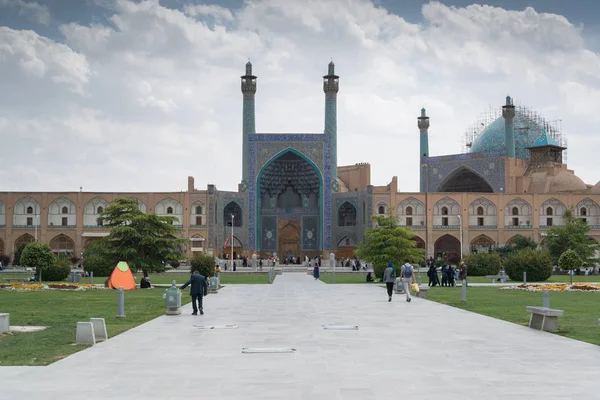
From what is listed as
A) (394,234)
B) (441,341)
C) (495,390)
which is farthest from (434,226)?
(495,390)

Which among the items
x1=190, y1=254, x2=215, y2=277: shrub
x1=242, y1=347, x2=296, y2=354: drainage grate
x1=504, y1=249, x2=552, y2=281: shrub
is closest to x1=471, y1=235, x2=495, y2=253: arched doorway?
x1=504, y1=249, x2=552, y2=281: shrub

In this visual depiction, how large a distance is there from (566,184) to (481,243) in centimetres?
800

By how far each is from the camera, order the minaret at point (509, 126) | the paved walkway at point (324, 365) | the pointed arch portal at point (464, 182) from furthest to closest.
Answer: the pointed arch portal at point (464, 182) → the minaret at point (509, 126) → the paved walkway at point (324, 365)

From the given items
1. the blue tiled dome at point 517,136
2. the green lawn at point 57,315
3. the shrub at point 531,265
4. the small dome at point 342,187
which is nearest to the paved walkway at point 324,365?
the green lawn at point 57,315

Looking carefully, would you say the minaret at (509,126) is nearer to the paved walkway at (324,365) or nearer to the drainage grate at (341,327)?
the paved walkway at (324,365)

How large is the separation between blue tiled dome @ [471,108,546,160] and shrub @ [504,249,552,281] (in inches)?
1245

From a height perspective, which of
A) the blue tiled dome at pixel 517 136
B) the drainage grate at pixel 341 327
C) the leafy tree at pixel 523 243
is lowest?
the drainage grate at pixel 341 327

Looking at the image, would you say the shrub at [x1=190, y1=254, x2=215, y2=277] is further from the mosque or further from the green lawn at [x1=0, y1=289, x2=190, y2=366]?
the mosque

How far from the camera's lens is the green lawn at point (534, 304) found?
36.4 ft

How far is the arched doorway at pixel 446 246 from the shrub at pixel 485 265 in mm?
18773

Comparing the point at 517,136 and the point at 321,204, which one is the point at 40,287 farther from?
the point at 517,136

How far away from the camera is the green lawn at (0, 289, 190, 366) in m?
8.57

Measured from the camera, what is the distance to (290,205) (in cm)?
5716

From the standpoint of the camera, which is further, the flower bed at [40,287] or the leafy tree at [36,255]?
the leafy tree at [36,255]
